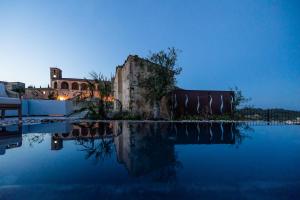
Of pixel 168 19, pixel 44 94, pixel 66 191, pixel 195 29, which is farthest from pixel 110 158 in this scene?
pixel 44 94

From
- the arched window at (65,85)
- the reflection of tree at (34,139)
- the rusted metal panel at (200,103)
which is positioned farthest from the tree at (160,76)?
the arched window at (65,85)

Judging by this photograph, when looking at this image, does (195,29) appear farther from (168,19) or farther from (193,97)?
(193,97)

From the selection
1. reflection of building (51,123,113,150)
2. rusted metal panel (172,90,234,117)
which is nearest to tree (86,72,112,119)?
rusted metal panel (172,90,234,117)

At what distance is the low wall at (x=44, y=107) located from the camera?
A: 49.8 ft

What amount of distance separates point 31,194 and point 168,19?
31.6 meters

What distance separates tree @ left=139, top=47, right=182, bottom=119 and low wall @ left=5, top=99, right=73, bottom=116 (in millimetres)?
6618

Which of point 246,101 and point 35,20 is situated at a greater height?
point 35,20

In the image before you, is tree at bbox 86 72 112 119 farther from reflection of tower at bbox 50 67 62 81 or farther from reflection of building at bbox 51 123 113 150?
reflection of tower at bbox 50 67 62 81

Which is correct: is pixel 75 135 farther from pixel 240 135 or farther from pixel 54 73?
pixel 54 73

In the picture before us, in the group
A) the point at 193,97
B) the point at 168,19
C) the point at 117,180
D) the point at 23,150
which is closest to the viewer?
the point at 117,180

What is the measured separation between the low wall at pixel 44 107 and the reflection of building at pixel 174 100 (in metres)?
5.05

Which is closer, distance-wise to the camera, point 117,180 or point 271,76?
point 117,180

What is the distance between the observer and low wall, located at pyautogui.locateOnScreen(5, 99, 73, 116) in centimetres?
1519

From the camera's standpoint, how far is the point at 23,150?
3965mm
